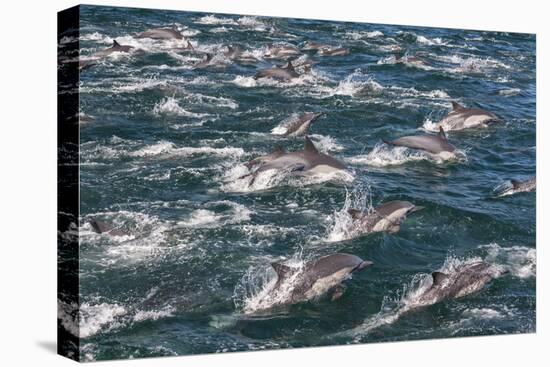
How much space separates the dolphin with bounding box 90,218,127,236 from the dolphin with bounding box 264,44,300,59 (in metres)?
3.02

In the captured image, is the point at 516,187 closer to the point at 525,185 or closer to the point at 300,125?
the point at 525,185

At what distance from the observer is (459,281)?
14156 mm

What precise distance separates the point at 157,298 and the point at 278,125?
268cm

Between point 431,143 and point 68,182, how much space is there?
4813 millimetres

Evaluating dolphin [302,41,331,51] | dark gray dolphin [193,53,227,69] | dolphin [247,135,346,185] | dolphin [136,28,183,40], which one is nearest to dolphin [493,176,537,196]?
dolphin [247,135,346,185]

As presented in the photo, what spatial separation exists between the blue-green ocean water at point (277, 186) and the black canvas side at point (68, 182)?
12 cm

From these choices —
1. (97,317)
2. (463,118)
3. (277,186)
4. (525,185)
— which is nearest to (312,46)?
(277,186)

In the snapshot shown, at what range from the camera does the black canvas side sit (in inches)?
484

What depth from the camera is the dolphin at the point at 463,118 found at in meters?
14.6

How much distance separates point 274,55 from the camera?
13.8m

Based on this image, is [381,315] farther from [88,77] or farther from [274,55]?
[88,77]

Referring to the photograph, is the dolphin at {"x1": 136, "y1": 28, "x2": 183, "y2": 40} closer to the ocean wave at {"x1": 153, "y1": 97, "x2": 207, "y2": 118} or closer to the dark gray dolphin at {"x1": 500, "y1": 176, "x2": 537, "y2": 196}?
the ocean wave at {"x1": 153, "y1": 97, "x2": 207, "y2": 118}

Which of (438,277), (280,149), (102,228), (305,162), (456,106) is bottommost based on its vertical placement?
(438,277)

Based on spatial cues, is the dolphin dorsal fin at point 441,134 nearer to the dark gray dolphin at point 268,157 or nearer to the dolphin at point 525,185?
the dolphin at point 525,185
